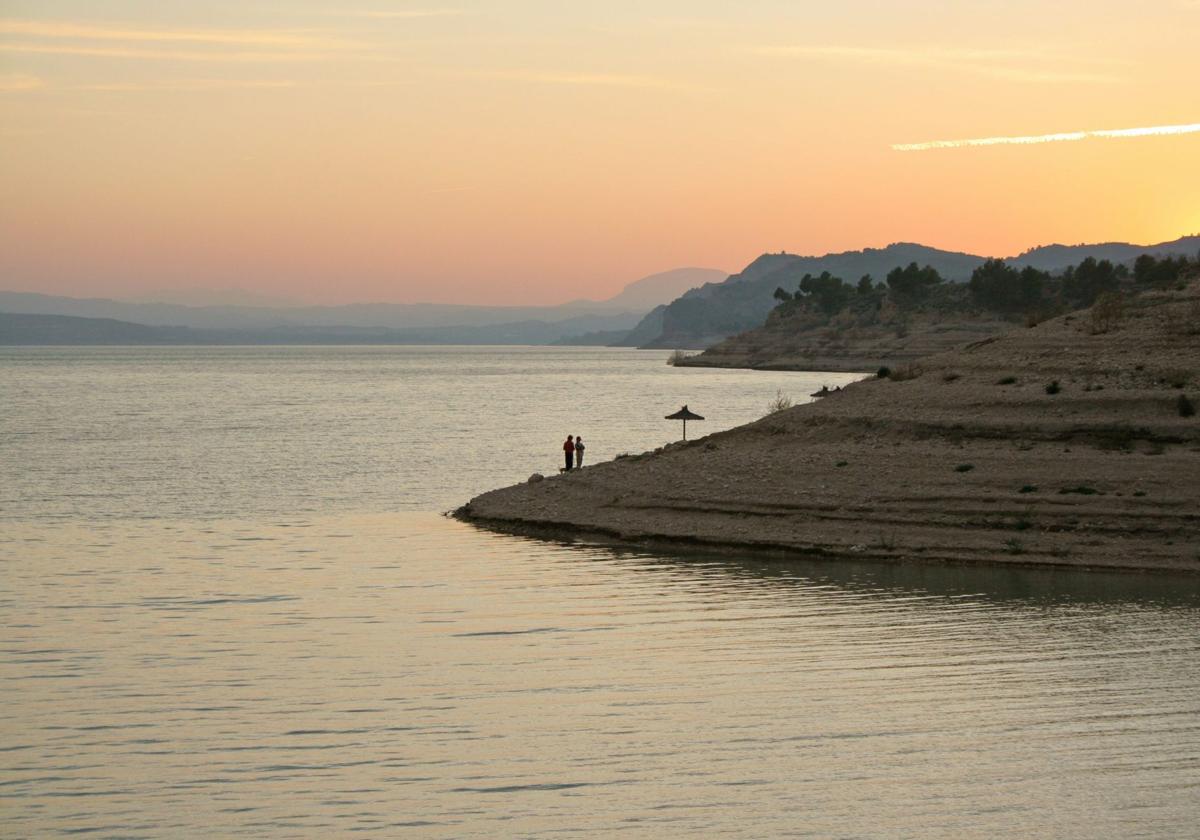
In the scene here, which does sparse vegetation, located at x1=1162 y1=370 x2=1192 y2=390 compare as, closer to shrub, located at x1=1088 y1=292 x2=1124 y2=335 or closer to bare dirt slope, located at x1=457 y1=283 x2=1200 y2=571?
bare dirt slope, located at x1=457 y1=283 x2=1200 y2=571

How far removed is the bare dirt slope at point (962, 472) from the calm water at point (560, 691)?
2297 millimetres

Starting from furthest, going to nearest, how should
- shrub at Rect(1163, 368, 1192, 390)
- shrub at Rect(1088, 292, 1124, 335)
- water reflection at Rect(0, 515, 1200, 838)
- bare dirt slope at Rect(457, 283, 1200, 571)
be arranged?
1. shrub at Rect(1088, 292, 1124, 335)
2. shrub at Rect(1163, 368, 1192, 390)
3. bare dirt slope at Rect(457, 283, 1200, 571)
4. water reflection at Rect(0, 515, 1200, 838)

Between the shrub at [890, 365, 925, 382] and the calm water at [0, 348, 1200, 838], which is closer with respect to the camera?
the calm water at [0, 348, 1200, 838]

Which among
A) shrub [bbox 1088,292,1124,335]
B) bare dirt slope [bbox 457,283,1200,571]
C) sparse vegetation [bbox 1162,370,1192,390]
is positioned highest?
shrub [bbox 1088,292,1124,335]

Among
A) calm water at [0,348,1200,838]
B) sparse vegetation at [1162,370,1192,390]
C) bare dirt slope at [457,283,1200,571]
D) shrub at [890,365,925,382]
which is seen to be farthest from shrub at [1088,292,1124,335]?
calm water at [0,348,1200,838]

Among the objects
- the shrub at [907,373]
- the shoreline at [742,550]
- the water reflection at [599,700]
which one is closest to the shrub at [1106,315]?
the shrub at [907,373]

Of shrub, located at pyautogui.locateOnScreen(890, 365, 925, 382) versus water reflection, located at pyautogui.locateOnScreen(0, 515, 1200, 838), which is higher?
shrub, located at pyautogui.locateOnScreen(890, 365, 925, 382)

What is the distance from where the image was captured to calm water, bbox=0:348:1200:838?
56.4 ft


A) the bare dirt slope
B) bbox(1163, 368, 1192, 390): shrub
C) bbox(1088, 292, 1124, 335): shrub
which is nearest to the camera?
the bare dirt slope

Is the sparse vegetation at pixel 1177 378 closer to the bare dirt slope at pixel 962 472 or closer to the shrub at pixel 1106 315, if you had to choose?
the bare dirt slope at pixel 962 472

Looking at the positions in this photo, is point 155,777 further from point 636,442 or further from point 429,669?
point 636,442

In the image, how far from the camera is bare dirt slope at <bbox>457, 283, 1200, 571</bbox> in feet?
123

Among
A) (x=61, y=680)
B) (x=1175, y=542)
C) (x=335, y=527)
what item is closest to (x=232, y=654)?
(x=61, y=680)

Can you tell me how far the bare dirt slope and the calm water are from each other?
2297 millimetres
